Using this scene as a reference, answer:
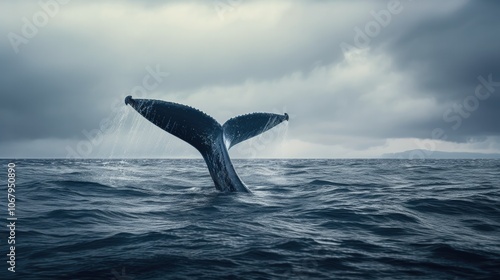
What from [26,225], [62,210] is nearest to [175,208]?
[62,210]

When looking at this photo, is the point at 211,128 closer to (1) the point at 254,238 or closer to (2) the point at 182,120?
(2) the point at 182,120

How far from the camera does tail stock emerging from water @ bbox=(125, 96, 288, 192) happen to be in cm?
765

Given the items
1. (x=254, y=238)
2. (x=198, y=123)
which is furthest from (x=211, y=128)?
(x=254, y=238)

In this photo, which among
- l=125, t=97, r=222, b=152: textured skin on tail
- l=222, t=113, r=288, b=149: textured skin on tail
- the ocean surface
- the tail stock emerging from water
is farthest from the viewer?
l=222, t=113, r=288, b=149: textured skin on tail

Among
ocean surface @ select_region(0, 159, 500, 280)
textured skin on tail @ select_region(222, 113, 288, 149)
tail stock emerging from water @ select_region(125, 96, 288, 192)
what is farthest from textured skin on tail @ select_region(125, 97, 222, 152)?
ocean surface @ select_region(0, 159, 500, 280)

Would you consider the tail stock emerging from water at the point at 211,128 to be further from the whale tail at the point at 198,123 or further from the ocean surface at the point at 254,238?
the ocean surface at the point at 254,238

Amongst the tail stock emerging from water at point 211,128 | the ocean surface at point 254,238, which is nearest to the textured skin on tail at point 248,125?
the tail stock emerging from water at point 211,128

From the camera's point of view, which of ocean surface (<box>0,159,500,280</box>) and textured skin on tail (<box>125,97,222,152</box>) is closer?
ocean surface (<box>0,159,500,280</box>)

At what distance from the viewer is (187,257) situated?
5.18 m

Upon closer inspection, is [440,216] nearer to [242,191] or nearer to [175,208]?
[242,191]

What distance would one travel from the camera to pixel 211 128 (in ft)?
29.2

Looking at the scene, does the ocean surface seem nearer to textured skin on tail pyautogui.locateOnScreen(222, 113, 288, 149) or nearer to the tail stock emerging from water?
the tail stock emerging from water

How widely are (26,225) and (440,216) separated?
8.65 metres

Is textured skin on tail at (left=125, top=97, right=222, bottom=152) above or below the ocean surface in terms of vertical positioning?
above
